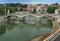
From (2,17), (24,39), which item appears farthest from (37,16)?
Result: (24,39)

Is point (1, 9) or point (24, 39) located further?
point (1, 9)

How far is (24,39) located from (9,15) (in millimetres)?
14225

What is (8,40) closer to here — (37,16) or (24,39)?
(24,39)

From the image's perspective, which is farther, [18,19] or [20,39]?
[18,19]

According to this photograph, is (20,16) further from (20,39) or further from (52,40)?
(52,40)

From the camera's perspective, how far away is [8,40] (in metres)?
14.7

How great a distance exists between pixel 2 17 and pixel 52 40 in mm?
16951

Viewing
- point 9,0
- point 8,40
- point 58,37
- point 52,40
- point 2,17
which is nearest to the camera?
point 52,40

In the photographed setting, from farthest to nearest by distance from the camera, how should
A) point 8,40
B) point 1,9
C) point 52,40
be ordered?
1. point 1,9
2. point 8,40
3. point 52,40

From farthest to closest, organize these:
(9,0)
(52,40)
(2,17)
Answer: (9,0) → (2,17) → (52,40)

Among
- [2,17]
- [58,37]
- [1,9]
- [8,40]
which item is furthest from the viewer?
[1,9]

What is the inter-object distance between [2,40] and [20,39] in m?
0.95

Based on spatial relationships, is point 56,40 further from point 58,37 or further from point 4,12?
point 4,12

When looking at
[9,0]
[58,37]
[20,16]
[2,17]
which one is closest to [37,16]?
[20,16]
